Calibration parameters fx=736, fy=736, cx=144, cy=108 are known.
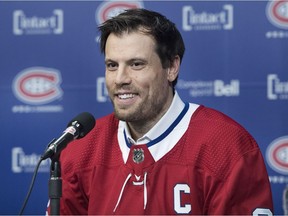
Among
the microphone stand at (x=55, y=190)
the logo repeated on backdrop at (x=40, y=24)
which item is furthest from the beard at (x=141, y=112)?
the logo repeated on backdrop at (x=40, y=24)

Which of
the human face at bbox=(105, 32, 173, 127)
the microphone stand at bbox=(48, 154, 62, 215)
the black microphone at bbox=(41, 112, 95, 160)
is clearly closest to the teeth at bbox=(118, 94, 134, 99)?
the human face at bbox=(105, 32, 173, 127)

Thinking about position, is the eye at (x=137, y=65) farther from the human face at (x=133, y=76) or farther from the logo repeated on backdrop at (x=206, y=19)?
the logo repeated on backdrop at (x=206, y=19)

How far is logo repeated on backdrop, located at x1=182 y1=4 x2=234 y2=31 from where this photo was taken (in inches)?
113

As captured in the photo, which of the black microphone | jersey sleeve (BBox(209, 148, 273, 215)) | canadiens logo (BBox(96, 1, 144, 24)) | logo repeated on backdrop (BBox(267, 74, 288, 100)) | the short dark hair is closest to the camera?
the black microphone

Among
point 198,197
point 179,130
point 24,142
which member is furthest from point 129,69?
point 24,142

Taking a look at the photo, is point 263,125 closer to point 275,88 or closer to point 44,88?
point 275,88

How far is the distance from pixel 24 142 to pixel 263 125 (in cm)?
97

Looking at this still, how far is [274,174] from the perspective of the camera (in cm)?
Answer: 282

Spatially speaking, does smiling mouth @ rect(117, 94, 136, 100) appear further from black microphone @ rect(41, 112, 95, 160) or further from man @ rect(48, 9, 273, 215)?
black microphone @ rect(41, 112, 95, 160)

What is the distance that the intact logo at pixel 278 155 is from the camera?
2.82 m

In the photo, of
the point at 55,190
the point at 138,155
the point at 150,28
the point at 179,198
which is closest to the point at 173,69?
the point at 150,28

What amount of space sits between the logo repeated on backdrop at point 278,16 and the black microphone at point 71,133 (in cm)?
135

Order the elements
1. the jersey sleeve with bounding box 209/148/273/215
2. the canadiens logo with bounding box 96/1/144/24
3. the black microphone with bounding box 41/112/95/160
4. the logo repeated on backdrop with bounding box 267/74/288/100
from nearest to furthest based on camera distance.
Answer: the black microphone with bounding box 41/112/95/160 < the jersey sleeve with bounding box 209/148/273/215 < the logo repeated on backdrop with bounding box 267/74/288/100 < the canadiens logo with bounding box 96/1/144/24

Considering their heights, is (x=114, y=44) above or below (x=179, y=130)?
above
